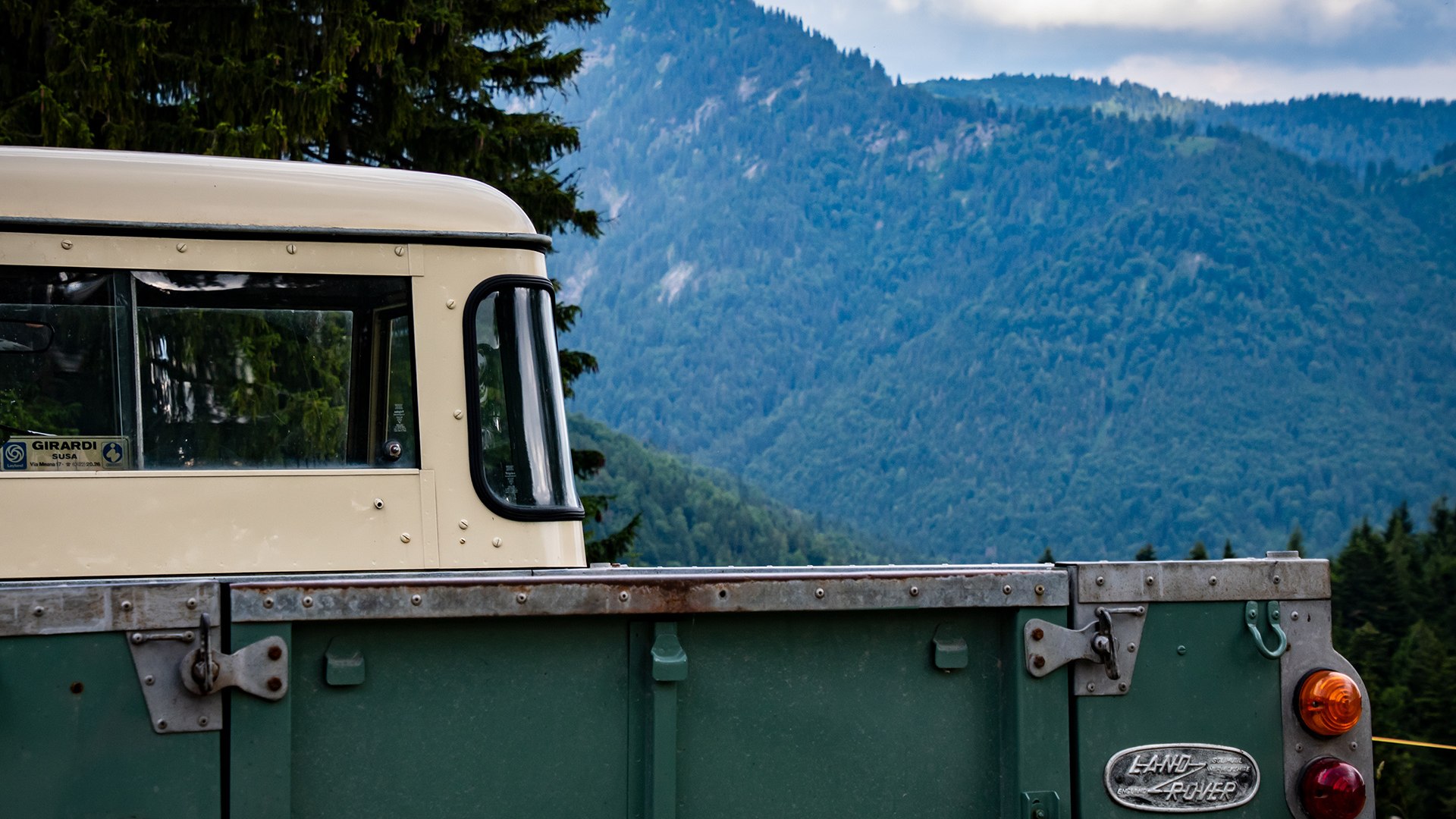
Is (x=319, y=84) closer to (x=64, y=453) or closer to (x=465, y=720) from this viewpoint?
(x=64, y=453)

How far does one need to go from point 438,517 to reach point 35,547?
3.88ft

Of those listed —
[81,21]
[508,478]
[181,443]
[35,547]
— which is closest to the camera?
[35,547]

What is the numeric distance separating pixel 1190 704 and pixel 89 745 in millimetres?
2406

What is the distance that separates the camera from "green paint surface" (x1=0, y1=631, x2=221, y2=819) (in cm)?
273

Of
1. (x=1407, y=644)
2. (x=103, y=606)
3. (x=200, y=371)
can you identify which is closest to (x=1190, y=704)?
(x=103, y=606)

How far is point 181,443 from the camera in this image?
4367 millimetres

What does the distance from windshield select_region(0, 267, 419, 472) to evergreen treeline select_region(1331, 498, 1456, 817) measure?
31076mm

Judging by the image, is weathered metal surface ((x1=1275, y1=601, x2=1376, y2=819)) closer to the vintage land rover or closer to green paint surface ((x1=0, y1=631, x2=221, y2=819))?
the vintage land rover

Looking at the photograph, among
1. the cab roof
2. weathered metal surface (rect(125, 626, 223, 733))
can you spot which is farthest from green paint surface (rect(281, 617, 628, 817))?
the cab roof

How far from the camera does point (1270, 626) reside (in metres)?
3.32

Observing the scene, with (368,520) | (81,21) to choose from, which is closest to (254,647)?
(368,520)

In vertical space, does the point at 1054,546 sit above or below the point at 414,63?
below

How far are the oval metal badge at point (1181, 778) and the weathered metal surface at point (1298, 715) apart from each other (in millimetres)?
99

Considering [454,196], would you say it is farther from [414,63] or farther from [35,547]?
[414,63]
